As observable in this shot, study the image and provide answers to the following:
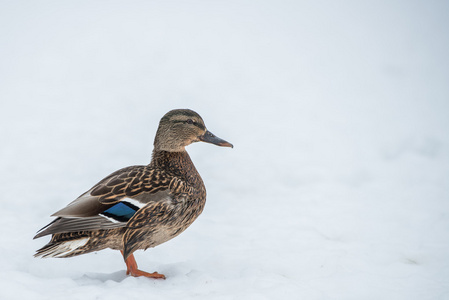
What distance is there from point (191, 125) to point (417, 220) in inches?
120

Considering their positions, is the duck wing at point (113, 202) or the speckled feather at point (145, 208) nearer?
the duck wing at point (113, 202)

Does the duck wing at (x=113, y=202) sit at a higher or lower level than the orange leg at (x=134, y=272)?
higher

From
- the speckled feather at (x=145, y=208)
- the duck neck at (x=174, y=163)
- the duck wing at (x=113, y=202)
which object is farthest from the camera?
the duck neck at (x=174, y=163)

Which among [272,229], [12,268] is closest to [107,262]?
[12,268]

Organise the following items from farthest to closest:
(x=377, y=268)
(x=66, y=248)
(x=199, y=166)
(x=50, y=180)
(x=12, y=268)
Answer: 1. (x=199, y=166)
2. (x=50, y=180)
3. (x=377, y=268)
4. (x=12, y=268)
5. (x=66, y=248)

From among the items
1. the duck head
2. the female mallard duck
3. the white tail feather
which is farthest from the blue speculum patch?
the duck head

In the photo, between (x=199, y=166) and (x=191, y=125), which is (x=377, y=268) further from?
(x=199, y=166)

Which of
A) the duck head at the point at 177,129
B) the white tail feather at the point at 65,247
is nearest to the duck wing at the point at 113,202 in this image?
the white tail feather at the point at 65,247

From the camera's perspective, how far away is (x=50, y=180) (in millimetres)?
6133

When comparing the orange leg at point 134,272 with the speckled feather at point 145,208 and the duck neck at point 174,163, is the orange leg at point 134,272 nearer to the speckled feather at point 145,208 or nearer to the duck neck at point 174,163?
the speckled feather at point 145,208

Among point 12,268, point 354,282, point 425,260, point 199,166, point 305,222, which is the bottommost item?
point 12,268

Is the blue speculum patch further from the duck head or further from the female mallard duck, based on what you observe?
the duck head

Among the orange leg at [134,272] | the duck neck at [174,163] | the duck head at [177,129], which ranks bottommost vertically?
the orange leg at [134,272]

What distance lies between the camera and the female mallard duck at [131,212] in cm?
359
